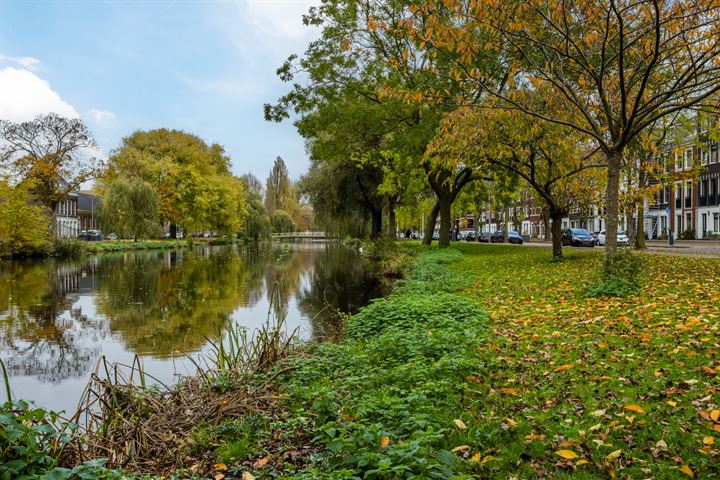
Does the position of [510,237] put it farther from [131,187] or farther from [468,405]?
[468,405]

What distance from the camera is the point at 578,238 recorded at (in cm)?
→ 4103

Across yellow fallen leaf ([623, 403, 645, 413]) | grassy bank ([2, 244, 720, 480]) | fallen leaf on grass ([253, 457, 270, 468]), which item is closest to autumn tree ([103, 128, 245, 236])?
grassy bank ([2, 244, 720, 480])

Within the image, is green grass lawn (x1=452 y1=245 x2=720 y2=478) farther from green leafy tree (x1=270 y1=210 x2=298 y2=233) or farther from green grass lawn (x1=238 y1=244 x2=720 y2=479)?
green leafy tree (x1=270 y1=210 x2=298 y2=233)

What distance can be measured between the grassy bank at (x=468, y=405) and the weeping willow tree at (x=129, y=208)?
46019 mm

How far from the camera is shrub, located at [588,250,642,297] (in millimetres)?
10016

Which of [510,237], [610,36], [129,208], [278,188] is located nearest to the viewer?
[610,36]

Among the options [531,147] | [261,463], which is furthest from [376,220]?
[261,463]

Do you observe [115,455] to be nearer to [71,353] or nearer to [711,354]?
[711,354]

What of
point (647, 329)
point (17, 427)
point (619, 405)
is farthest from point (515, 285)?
point (17, 427)

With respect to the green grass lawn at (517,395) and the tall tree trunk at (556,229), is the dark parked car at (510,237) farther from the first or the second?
the green grass lawn at (517,395)

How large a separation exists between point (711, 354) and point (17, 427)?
251 inches

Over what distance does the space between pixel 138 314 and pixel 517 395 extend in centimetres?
1183

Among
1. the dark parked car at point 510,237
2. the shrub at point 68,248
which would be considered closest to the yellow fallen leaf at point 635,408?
the shrub at point 68,248

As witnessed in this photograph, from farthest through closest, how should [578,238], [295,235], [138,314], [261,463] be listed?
[295,235] < [578,238] < [138,314] < [261,463]
